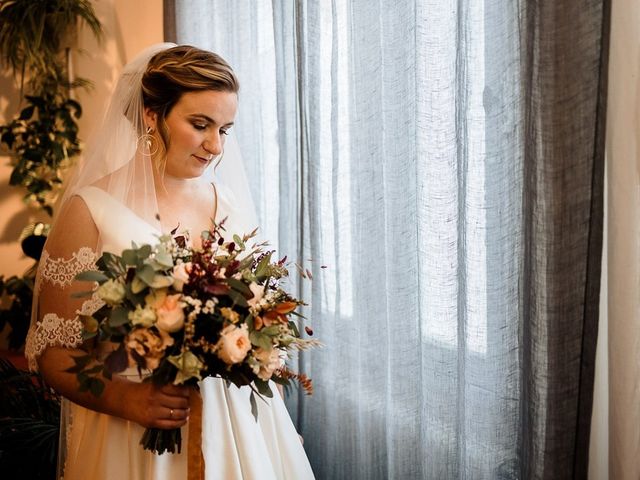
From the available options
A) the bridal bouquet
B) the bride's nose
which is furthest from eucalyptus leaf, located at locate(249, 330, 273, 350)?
the bride's nose

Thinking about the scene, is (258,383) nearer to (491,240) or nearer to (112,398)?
(112,398)

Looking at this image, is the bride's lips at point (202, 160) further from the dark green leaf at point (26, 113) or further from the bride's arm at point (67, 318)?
the dark green leaf at point (26, 113)

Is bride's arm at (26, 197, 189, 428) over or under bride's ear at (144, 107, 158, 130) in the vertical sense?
under

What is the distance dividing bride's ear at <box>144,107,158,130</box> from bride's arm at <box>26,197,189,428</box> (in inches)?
11.4

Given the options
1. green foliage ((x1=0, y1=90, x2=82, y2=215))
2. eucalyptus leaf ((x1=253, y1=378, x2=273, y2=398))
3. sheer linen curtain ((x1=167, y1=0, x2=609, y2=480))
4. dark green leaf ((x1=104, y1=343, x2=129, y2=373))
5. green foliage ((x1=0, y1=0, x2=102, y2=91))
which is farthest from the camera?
green foliage ((x1=0, y1=90, x2=82, y2=215))

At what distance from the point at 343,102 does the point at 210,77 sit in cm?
62

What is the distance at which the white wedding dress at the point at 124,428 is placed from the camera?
5.46 feet

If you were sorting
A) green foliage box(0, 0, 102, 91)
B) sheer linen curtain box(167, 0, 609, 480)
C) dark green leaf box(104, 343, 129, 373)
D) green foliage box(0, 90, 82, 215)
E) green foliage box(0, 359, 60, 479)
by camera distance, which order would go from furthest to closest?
green foliage box(0, 90, 82, 215) < green foliage box(0, 0, 102, 91) < green foliage box(0, 359, 60, 479) < sheer linen curtain box(167, 0, 609, 480) < dark green leaf box(104, 343, 129, 373)

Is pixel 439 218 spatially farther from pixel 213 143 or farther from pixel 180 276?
pixel 180 276

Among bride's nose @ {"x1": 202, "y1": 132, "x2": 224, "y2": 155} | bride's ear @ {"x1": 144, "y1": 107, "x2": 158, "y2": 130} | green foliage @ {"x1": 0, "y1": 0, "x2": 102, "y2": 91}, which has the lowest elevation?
bride's nose @ {"x1": 202, "y1": 132, "x2": 224, "y2": 155}

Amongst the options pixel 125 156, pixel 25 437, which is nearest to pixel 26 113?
pixel 25 437

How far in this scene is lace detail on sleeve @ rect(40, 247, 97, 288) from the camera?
1651 millimetres

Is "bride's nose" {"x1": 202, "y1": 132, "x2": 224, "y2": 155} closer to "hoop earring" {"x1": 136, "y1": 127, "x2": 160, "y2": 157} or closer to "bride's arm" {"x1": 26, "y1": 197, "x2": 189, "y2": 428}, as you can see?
"hoop earring" {"x1": 136, "y1": 127, "x2": 160, "y2": 157}

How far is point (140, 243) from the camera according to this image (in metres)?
1.75
